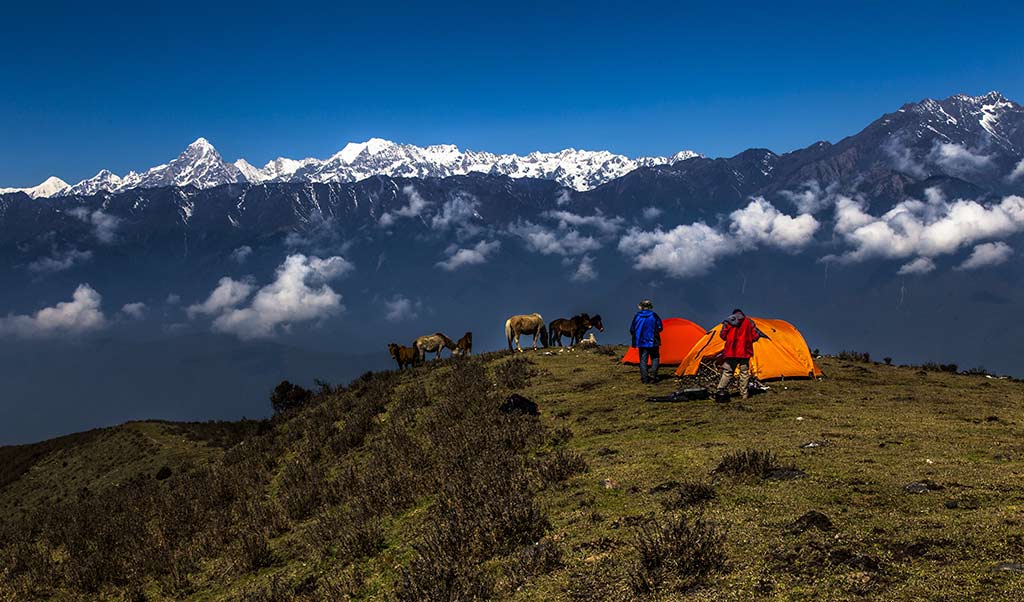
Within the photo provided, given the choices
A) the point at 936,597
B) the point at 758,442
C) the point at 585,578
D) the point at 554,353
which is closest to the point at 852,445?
the point at 758,442

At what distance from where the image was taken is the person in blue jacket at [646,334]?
1998 cm

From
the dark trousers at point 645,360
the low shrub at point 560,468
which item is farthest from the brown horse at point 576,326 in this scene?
the low shrub at point 560,468

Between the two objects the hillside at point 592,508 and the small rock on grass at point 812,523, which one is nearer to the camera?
the hillside at point 592,508

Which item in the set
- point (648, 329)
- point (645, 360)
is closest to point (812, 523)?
point (648, 329)

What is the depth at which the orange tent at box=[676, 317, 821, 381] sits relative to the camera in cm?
1978

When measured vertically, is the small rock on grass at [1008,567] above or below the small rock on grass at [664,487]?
above

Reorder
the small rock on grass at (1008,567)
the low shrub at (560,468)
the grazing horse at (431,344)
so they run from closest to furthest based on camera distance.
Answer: the small rock on grass at (1008,567)
the low shrub at (560,468)
the grazing horse at (431,344)

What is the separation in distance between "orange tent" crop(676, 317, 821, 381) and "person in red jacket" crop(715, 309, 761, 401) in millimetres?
2892

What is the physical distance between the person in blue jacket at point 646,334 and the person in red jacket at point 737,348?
139 inches

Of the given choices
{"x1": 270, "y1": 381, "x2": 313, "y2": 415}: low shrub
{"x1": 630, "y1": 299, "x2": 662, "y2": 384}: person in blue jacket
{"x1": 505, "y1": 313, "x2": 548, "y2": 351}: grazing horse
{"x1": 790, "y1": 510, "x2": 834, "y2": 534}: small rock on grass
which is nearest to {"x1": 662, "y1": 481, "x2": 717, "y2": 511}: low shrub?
{"x1": 790, "y1": 510, "x2": 834, "y2": 534}: small rock on grass

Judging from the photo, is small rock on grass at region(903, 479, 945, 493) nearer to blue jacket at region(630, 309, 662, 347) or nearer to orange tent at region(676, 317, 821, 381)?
orange tent at region(676, 317, 821, 381)

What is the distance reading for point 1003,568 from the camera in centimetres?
516

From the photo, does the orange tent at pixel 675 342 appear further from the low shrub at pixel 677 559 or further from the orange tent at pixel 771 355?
the low shrub at pixel 677 559

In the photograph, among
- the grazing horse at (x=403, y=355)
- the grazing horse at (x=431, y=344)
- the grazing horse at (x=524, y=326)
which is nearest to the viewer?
the grazing horse at (x=403, y=355)
